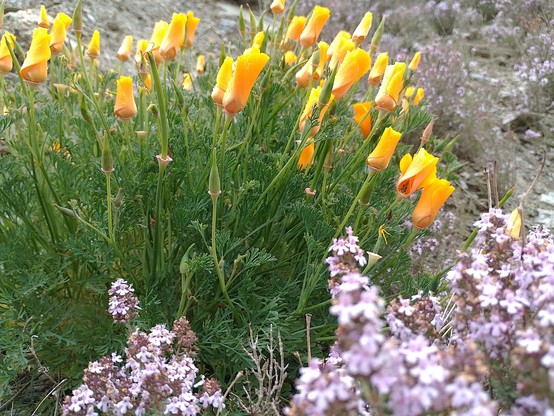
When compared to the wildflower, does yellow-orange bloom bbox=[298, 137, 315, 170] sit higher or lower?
lower

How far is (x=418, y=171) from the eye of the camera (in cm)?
143

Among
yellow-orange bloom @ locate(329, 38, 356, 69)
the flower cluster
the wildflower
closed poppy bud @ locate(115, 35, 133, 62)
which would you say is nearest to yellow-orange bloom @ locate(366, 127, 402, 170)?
yellow-orange bloom @ locate(329, 38, 356, 69)

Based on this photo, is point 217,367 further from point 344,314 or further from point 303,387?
point 344,314

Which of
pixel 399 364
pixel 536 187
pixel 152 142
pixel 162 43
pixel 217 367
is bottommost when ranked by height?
pixel 536 187

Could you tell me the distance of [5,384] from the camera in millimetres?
1469

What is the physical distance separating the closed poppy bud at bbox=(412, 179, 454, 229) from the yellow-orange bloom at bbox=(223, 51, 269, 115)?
0.52m

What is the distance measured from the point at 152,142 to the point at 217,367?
78 cm

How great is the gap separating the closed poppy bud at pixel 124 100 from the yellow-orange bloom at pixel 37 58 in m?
0.21

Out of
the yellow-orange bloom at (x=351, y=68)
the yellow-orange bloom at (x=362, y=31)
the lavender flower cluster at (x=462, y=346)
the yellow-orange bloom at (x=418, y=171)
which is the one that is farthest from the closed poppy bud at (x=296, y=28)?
the lavender flower cluster at (x=462, y=346)

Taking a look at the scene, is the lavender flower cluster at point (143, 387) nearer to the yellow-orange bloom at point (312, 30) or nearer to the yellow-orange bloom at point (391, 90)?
the yellow-orange bloom at point (391, 90)

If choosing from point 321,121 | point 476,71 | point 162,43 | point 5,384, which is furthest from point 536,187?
point 5,384

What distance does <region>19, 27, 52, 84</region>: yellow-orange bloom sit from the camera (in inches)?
60.5

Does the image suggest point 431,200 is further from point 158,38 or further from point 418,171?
point 158,38

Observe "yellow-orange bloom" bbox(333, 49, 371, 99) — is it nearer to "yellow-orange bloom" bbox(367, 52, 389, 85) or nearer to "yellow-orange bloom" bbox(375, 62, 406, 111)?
"yellow-orange bloom" bbox(375, 62, 406, 111)
